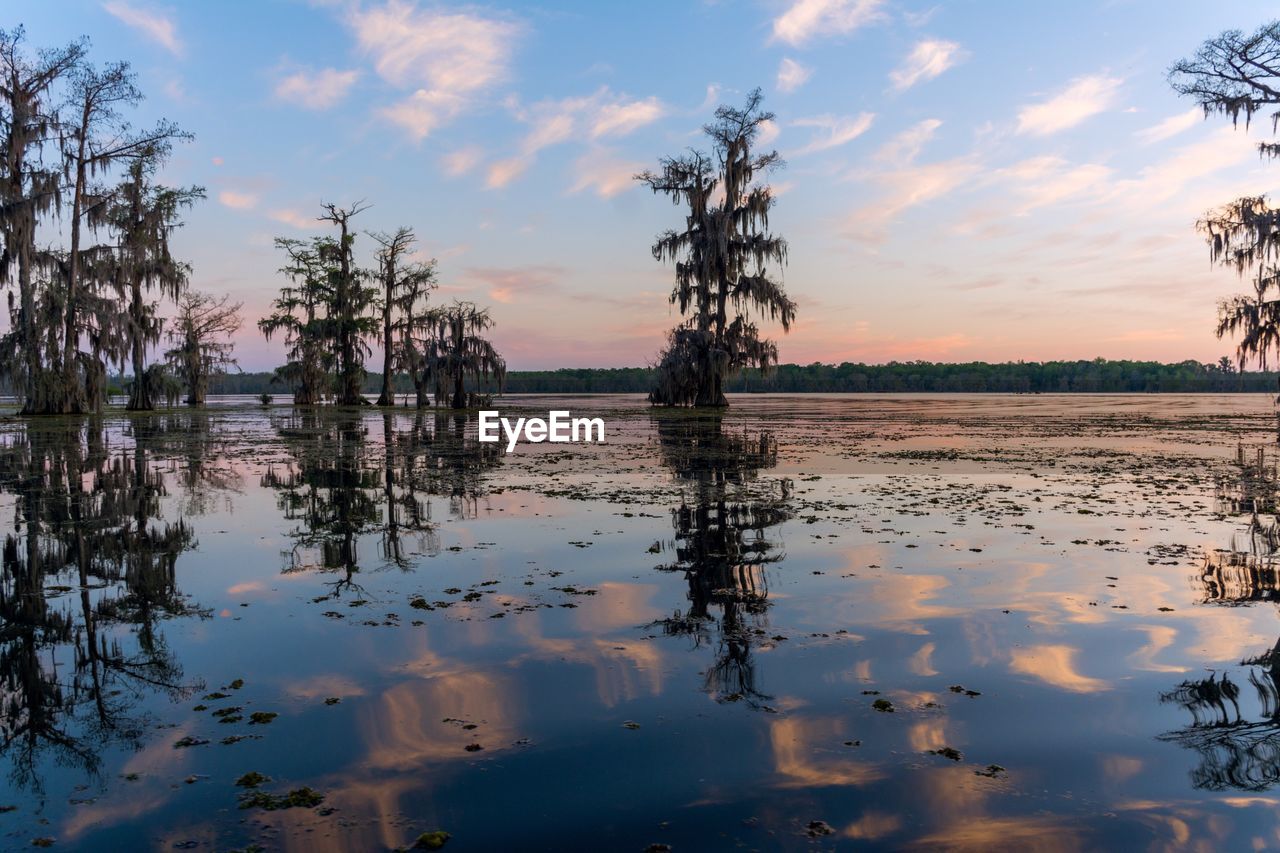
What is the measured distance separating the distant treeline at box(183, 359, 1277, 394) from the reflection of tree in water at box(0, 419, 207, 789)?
106m

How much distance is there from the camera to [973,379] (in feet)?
429

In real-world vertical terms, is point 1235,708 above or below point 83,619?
below

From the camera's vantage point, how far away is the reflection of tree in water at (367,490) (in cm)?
753

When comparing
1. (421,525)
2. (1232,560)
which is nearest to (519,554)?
(421,525)

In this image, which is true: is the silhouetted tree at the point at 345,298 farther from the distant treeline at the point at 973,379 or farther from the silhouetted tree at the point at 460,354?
the distant treeline at the point at 973,379

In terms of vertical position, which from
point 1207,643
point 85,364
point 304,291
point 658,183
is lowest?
point 1207,643

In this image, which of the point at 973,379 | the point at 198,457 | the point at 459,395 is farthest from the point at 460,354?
the point at 973,379

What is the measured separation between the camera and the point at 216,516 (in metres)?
9.30

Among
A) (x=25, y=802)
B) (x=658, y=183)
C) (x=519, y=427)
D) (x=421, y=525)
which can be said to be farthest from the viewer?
(x=658, y=183)

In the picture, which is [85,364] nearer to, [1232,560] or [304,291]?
[304,291]

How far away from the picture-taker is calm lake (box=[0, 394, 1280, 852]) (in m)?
2.97

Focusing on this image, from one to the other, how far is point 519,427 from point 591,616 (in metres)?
23.4

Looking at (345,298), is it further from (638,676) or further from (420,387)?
(638,676)

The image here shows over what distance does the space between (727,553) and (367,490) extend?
6.32m
